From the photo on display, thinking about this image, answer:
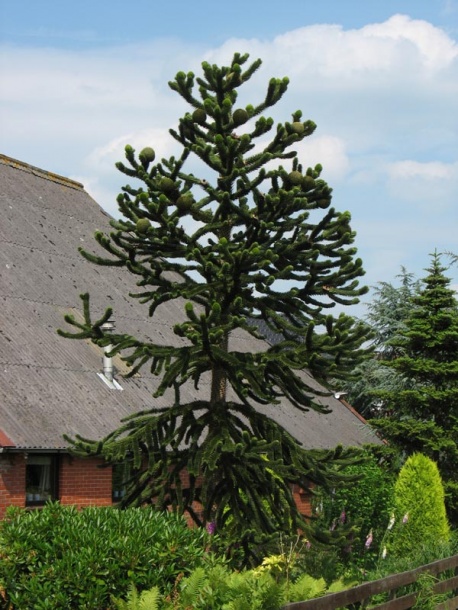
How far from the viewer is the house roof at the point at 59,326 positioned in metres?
19.0

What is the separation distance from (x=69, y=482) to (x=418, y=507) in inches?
297

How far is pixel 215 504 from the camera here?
13.6 m

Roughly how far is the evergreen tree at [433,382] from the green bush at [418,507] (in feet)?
10.3

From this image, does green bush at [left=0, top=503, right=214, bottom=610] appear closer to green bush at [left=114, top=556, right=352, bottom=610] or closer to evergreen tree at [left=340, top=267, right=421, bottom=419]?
green bush at [left=114, top=556, right=352, bottom=610]

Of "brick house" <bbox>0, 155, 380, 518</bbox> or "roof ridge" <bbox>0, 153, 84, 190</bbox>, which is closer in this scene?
"brick house" <bbox>0, 155, 380, 518</bbox>

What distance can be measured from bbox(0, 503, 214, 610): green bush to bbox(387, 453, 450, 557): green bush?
11.9 meters

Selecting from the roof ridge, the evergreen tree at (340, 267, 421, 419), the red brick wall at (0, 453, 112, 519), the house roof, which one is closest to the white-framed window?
the red brick wall at (0, 453, 112, 519)

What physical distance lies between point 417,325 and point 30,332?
10.4 m

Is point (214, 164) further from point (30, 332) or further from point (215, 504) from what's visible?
point (30, 332)

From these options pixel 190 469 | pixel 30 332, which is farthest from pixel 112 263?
pixel 30 332

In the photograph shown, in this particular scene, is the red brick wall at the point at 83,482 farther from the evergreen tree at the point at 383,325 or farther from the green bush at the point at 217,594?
the evergreen tree at the point at 383,325

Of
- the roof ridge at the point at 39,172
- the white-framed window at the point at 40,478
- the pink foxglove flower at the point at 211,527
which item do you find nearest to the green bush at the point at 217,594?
the pink foxglove flower at the point at 211,527

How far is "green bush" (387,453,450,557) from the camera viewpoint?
20938 millimetres

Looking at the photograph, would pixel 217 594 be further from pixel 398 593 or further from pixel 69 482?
pixel 69 482
